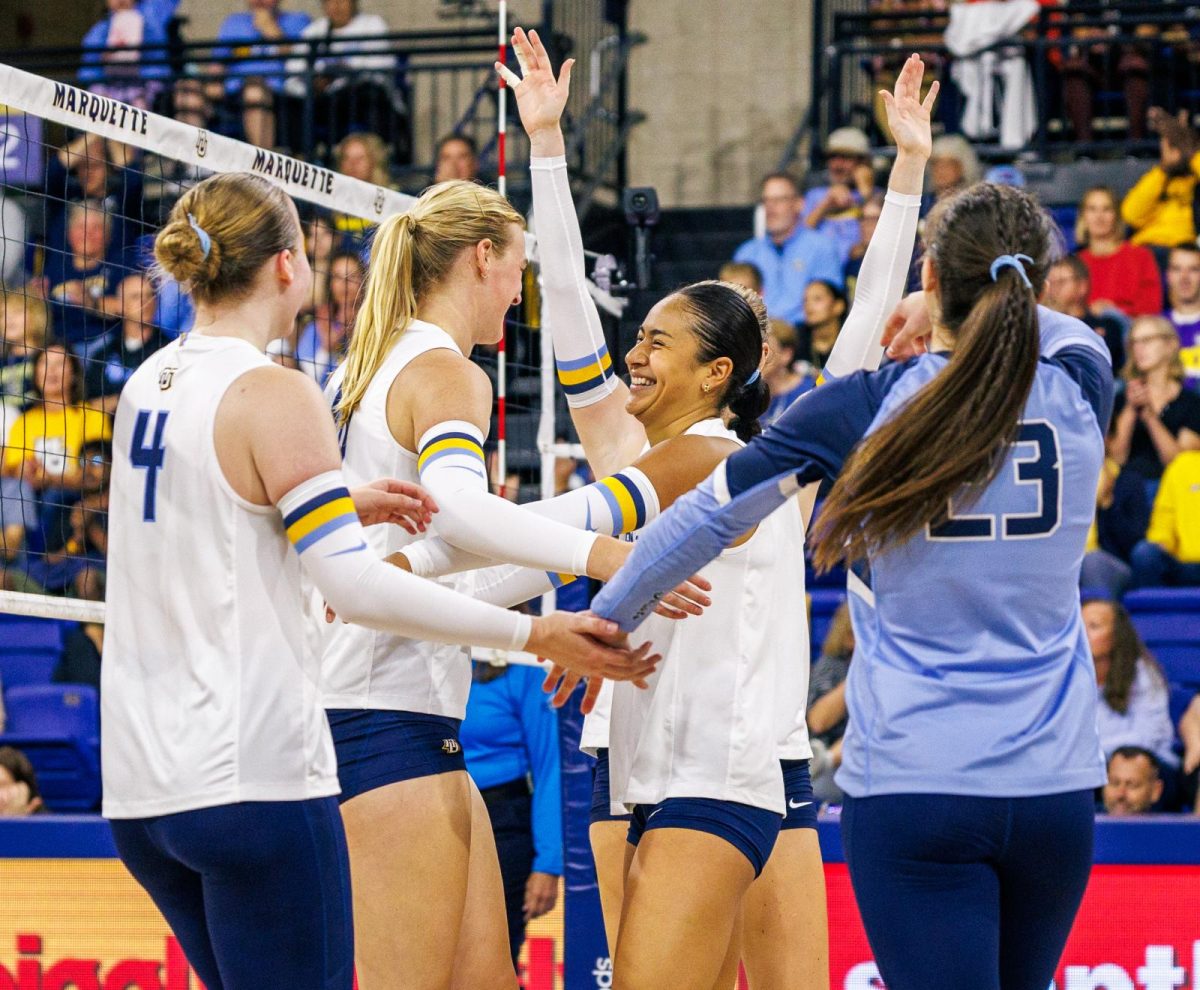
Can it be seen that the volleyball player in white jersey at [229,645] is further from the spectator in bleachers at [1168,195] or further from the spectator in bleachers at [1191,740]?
the spectator in bleachers at [1168,195]

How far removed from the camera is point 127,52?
41.1ft

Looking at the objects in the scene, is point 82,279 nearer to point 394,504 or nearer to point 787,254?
point 787,254

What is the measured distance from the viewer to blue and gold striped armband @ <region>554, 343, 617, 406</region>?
3.93 m

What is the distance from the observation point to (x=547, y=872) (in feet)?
18.4

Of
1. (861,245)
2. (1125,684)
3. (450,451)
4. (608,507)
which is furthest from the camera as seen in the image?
(861,245)

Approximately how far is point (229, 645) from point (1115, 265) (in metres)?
7.75

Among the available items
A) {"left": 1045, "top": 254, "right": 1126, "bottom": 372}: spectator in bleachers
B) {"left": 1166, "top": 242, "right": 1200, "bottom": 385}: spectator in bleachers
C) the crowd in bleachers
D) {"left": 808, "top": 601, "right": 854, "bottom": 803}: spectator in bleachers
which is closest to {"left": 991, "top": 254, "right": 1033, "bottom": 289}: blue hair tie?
the crowd in bleachers

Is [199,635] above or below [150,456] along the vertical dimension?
below

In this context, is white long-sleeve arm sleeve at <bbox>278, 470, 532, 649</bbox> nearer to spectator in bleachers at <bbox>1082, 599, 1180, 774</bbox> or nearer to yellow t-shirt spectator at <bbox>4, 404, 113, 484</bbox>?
spectator in bleachers at <bbox>1082, 599, 1180, 774</bbox>

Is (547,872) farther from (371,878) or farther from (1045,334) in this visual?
(1045,334)

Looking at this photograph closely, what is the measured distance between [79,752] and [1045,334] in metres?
5.73

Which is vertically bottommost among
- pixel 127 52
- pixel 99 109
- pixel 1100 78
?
pixel 99 109

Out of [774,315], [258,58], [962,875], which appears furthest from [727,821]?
[258,58]

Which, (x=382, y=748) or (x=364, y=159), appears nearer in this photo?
(x=382, y=748)
